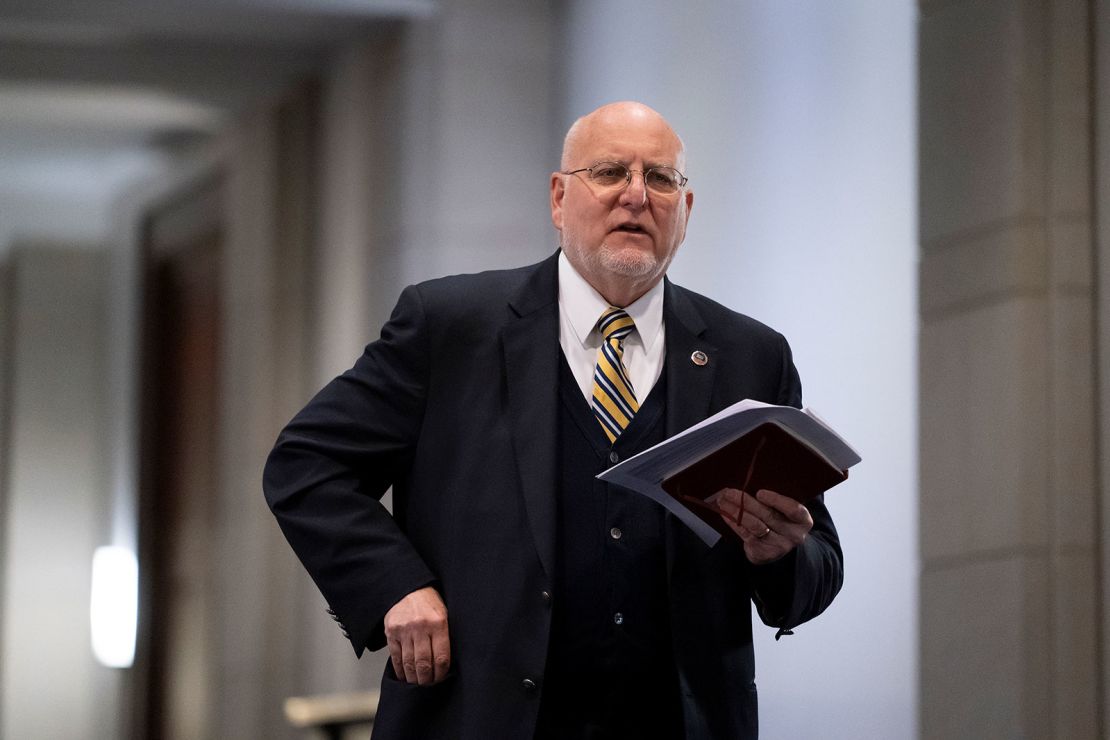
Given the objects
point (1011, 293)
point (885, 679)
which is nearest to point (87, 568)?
point (885, 679)

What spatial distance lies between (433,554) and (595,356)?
0.45 m

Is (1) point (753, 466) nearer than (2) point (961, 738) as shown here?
Yes

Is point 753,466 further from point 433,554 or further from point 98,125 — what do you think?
point 98,125

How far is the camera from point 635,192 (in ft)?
9.96

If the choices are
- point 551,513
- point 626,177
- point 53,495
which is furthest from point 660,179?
point 53,495

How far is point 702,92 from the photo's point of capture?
6.36 metres

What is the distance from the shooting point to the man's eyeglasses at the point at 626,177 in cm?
307

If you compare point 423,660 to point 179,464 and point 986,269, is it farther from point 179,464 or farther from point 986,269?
point 179,464

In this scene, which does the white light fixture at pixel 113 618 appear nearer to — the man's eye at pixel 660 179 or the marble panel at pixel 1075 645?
the marble panel at pixel 1075 645

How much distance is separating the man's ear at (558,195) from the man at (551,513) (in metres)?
0.11

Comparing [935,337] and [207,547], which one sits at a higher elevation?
[935,337]

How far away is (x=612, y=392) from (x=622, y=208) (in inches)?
13.6

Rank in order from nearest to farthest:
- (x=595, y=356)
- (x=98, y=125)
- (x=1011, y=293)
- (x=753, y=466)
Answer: (x=753, y=466) < (x=595, y=356) < (x=1011, y=293) < (x=98, y=125)

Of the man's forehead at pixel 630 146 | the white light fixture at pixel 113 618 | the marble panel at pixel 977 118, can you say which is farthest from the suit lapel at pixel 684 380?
the white light fixture at pixel 113 618
